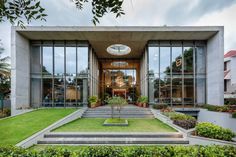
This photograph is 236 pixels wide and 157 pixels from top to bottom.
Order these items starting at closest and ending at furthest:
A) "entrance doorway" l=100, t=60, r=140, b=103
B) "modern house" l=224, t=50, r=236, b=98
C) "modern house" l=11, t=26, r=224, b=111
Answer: "modern house" l=11, t=26, r=224, b=111 < "modern house" l=224, t=50, r=236, b=98 < "entrance doorway" l=100, t=60, r=140, b=103

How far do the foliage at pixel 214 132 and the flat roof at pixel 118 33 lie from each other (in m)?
10.2

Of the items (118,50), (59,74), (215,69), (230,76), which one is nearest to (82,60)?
(59,74)

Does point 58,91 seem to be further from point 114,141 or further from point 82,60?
point 114,141

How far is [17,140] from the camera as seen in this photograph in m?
7.89

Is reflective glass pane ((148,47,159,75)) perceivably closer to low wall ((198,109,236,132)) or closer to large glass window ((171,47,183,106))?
large glass window ((171,47,183,106))

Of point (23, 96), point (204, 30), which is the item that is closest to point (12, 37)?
point (23, 96)

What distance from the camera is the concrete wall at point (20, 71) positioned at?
16.2 m

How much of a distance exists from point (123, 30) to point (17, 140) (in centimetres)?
1188

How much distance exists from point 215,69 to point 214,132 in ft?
34.1

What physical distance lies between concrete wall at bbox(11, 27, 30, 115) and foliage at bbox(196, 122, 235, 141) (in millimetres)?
15042

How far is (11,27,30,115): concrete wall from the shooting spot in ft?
53.3

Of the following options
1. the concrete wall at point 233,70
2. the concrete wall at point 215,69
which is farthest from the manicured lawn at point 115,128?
the concrete wall at point 233,70

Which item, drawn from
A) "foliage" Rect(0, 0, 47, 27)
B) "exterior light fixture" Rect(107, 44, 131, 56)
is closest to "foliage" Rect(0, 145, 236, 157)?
"foliage" Rect(0, 0, 47, 27)

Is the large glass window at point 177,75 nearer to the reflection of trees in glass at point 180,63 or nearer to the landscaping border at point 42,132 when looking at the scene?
the reflection of trees in glass at point 180,63
